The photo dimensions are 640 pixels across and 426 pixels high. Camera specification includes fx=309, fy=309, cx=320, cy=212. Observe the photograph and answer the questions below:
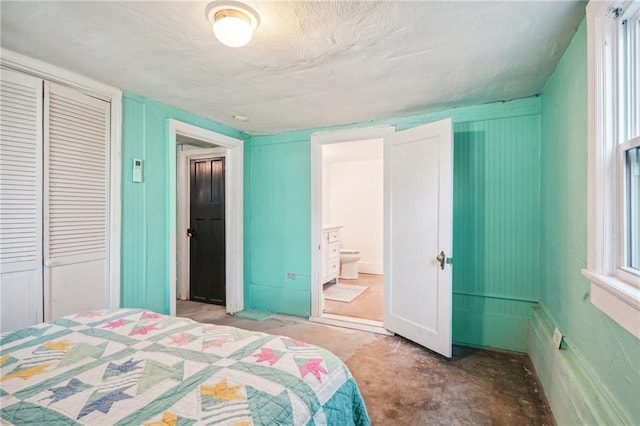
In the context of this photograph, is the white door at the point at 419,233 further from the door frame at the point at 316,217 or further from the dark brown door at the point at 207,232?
the dark brown door at the point at 207,232

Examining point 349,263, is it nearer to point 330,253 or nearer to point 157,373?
point 330,253

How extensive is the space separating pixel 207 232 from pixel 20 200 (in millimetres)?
2218

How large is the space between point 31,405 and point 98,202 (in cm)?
174

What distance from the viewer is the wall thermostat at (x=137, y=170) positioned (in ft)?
8.30

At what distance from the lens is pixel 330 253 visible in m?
4.79

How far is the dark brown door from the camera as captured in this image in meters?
3.96

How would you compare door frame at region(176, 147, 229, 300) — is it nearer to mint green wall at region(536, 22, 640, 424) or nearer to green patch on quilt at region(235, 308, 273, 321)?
green patch on quilt at region(235, 308, 273, 321)

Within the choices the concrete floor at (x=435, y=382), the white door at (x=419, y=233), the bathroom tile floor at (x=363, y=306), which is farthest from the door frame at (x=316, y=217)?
the white door at (x=419, y=233)

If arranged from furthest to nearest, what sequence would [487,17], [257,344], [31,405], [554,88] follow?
1. [554,88]
2. [487,17]
3. [257,344]
4. [31,405]

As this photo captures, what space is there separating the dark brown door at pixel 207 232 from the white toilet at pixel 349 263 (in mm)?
2160

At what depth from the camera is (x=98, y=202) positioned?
2314 mm

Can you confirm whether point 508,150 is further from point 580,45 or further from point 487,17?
point 487,17

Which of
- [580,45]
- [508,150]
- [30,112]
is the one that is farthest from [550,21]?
[30,112]

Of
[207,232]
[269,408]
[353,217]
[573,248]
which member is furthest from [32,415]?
[353,217]
